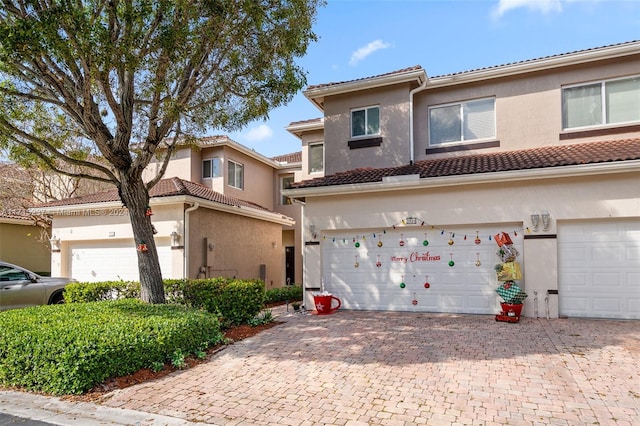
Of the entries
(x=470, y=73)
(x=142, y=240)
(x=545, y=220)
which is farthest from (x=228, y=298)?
(x=470, y=73)

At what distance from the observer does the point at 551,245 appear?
9.79m

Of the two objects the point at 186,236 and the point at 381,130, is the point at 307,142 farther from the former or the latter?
the point at 186,236

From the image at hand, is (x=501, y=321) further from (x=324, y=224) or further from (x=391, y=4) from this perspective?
(x=391, y=4)

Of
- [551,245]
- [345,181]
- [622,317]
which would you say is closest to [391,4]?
[345,181]

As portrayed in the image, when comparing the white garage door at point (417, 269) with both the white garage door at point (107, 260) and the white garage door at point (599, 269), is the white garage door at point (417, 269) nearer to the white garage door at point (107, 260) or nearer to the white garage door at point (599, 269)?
the white garage door at point (599, 269)

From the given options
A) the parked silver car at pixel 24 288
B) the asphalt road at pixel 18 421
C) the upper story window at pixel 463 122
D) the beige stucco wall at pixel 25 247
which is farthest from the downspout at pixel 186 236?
the beige stucco wall at pixel 25 247

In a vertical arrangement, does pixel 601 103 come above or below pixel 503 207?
above

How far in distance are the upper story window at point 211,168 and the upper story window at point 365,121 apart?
7.06 meters

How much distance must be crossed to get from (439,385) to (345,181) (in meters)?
6.79

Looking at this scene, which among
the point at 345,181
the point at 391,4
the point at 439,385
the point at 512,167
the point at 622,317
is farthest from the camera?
the point at 345,181

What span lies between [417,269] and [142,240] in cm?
663

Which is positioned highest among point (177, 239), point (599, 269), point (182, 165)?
point (182, 165)

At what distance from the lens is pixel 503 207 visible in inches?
402

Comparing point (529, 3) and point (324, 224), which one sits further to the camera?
point (324, 224)
